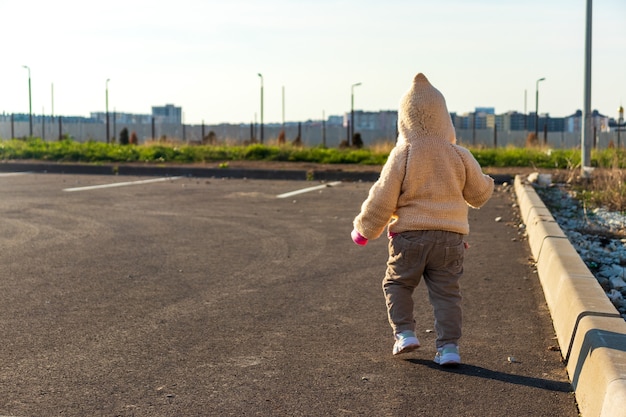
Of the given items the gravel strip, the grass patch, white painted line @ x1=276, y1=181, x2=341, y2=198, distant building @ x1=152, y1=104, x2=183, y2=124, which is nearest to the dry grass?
the gravel strip

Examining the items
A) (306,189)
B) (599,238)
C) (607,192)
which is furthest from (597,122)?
(599,238)

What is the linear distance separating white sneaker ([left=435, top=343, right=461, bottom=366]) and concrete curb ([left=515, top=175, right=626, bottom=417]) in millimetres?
583

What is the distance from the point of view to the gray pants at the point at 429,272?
529 centimetres

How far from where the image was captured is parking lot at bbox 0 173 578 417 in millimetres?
4555

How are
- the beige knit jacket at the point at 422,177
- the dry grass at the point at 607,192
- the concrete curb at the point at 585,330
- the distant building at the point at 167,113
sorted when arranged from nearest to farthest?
1. the concrete curb at the point at 585,330
2. the beige knit jacket at the point at 422,177
3. the dry grass at the point at 607,192
4. the distant building at the point at 167,113

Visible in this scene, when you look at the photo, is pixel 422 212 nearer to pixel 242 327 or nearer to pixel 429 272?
pixel 429 272

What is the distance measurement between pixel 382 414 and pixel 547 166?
2059 centimetres

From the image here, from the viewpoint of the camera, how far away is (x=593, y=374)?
427 centimetres

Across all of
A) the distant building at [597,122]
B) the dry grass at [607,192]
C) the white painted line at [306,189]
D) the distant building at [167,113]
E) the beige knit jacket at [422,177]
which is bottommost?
the white painted line at [306,189]

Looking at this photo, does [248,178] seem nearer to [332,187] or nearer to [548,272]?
[332,187]

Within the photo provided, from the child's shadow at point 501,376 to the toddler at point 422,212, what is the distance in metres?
0.11

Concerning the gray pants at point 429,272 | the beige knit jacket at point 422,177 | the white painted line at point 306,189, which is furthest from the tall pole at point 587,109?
the gray pants at point 429,272

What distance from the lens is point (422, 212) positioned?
210 inches

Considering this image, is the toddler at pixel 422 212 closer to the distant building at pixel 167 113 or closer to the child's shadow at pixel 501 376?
the child's shadow at pixel 501 376
